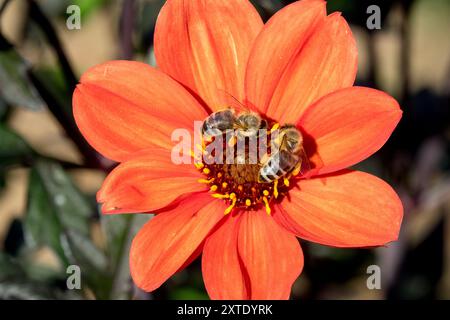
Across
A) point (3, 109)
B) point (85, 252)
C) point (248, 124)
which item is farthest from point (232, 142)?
point (3, 109)

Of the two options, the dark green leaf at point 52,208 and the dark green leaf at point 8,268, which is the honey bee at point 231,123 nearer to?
the dark green leaf at point 52,208

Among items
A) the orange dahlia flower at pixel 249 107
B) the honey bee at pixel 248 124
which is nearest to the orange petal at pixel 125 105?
the orange dahlia flower at pixel 249 107

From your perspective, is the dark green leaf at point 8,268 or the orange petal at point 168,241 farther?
the dark green leaf at point 8,268

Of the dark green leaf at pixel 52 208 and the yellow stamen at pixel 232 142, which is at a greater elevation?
the yellow stamen at pixel 232 142

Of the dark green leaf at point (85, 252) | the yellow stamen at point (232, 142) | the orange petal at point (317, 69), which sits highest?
the orange petal at point (317, 69)

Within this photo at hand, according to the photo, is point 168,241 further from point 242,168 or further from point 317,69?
point 317,69

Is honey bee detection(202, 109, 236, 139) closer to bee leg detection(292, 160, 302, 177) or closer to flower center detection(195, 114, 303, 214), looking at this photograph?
flower center detection(195, 114, 303, 214)

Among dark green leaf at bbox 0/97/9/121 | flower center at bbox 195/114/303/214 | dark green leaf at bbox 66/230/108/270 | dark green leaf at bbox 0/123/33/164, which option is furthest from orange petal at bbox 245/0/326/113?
dark green leaf at bbox 0/97/9/121

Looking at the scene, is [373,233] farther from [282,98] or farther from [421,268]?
[421,268]
